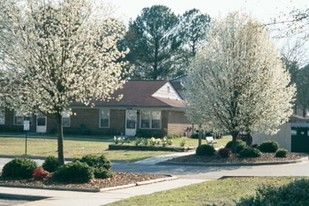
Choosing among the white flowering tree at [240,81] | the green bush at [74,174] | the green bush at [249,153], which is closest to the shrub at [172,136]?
the white flowering tree at [240,81]

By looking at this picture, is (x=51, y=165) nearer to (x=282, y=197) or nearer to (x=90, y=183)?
(x=90, y=183)

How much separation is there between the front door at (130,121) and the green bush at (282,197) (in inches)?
1538

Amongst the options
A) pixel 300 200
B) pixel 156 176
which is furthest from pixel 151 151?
pixel 300 200

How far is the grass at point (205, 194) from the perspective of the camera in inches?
573

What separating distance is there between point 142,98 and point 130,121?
6.86 ft

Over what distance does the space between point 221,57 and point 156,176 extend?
11134mm

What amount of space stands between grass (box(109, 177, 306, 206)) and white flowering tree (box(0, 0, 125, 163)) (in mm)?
5568

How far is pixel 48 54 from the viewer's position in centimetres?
2053

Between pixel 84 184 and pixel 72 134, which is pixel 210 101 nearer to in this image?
pixel 84 184

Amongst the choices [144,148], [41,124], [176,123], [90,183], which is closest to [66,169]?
[90,183]

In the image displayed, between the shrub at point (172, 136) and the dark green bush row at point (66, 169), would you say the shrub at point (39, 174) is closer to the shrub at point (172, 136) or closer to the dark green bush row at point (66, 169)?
the dark green bush row at point (66, 169)

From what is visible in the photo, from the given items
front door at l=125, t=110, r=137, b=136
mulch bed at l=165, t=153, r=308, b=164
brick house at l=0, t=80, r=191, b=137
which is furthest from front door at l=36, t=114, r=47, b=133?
mulch bed at l=165, t=153, r=308, b=164

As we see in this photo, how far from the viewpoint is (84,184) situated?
1900cm

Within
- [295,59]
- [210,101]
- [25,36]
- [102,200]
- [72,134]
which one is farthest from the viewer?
[295,59]
